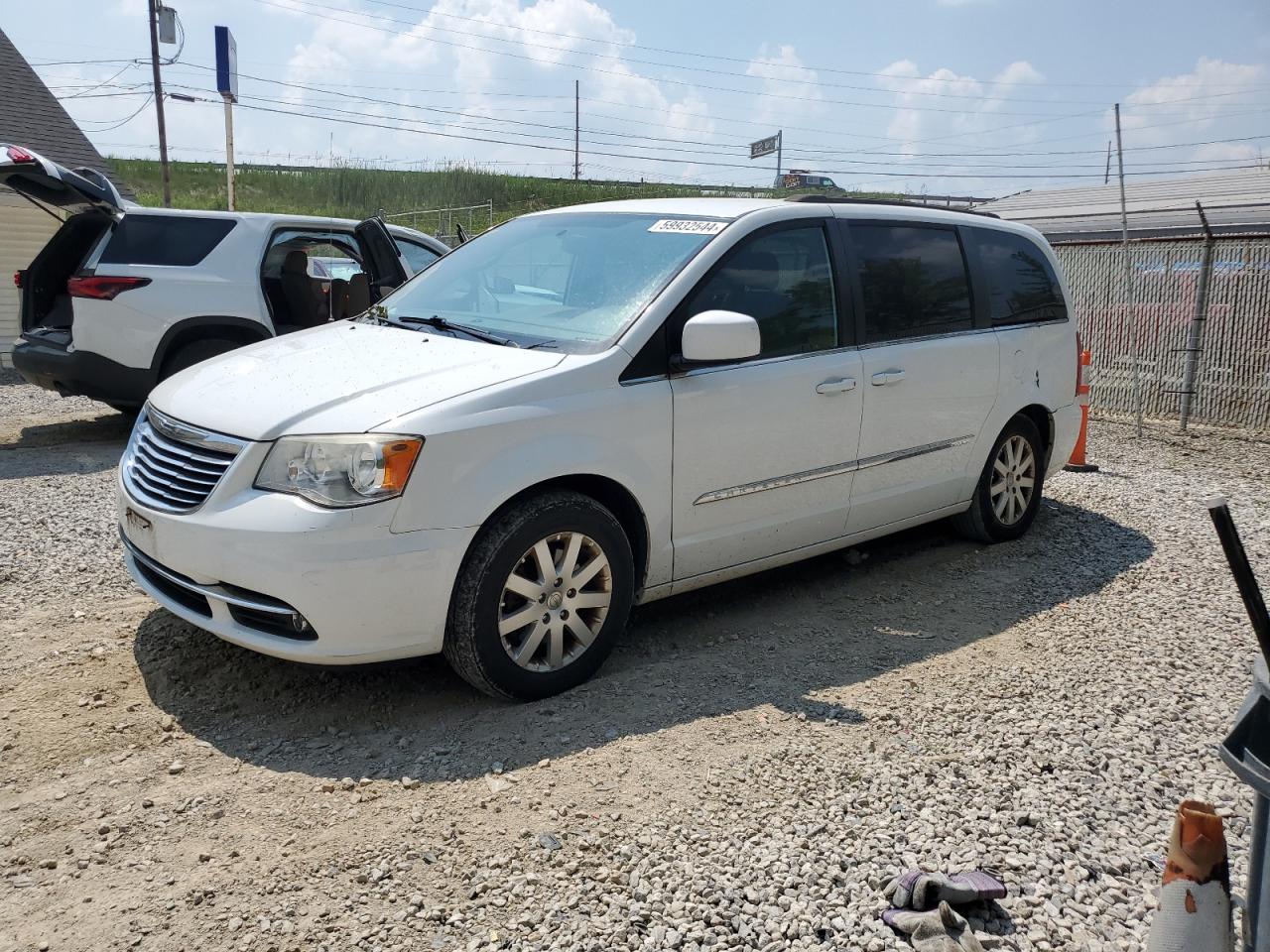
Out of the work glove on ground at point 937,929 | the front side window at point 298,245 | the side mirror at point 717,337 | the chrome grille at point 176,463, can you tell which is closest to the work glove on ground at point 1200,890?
the work glove on ground at point 937,929

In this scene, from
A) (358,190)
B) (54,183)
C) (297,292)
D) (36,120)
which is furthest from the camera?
(358,190)

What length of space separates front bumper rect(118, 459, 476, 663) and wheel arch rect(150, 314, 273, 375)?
5.09m

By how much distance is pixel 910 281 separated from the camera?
17.8 ft

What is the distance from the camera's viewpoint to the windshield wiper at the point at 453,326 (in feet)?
14.2

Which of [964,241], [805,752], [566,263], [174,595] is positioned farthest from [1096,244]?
[174,595]

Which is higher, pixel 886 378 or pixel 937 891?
pixel 886 378

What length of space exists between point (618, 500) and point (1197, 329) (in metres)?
8.79

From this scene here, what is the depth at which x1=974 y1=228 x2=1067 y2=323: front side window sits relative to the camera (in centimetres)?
596

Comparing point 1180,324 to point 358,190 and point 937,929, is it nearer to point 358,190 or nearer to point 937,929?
point 937,929

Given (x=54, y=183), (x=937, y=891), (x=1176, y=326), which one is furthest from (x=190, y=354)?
(x=1176, y=326)

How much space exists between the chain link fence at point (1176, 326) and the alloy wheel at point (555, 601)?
24.7 feet

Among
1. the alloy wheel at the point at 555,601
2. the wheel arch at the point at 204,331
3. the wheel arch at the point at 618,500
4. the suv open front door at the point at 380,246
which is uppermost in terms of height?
the suv open front door at the point at 380,246

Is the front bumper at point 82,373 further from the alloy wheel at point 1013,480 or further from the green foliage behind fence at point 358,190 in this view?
the green foliage behind fence at point 358,190

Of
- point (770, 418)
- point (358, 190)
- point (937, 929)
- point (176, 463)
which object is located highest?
point (358, 190)
